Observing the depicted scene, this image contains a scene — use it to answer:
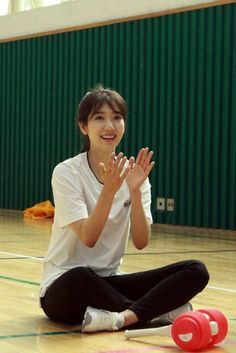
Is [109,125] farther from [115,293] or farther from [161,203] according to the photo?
[161,203]

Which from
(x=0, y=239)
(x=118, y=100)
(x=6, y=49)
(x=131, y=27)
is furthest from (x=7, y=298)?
(x=6, y=49)

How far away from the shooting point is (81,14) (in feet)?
39.7

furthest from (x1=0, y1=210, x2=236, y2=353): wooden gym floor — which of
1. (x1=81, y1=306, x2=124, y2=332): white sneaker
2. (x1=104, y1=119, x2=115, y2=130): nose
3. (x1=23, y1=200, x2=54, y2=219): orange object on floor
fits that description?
(x1=23, y1=200, x2=54, y2=219): orange object on floor

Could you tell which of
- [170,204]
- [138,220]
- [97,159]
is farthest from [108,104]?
[170,204]

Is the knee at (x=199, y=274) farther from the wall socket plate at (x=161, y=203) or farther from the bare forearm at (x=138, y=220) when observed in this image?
the wall socket plate at (x=161, y=203)

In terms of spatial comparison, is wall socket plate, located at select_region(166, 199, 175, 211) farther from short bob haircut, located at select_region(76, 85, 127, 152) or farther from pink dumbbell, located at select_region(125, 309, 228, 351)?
pink dumbbell, located at select_region(125, 309, 228, 351)

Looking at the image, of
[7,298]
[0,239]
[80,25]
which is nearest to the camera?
[7,298]

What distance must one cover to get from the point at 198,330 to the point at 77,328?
A: 667 mm

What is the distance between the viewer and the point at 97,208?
349 centimetres

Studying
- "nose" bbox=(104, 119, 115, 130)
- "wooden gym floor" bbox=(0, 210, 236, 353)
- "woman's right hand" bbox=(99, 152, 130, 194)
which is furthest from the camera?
"nose" bbox=(104, 119, 115, 130)

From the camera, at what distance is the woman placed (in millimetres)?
3543

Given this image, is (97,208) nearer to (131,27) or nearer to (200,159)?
(200,159)

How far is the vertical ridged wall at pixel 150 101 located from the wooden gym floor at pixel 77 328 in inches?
28.6

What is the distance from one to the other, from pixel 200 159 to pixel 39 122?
351 cm
